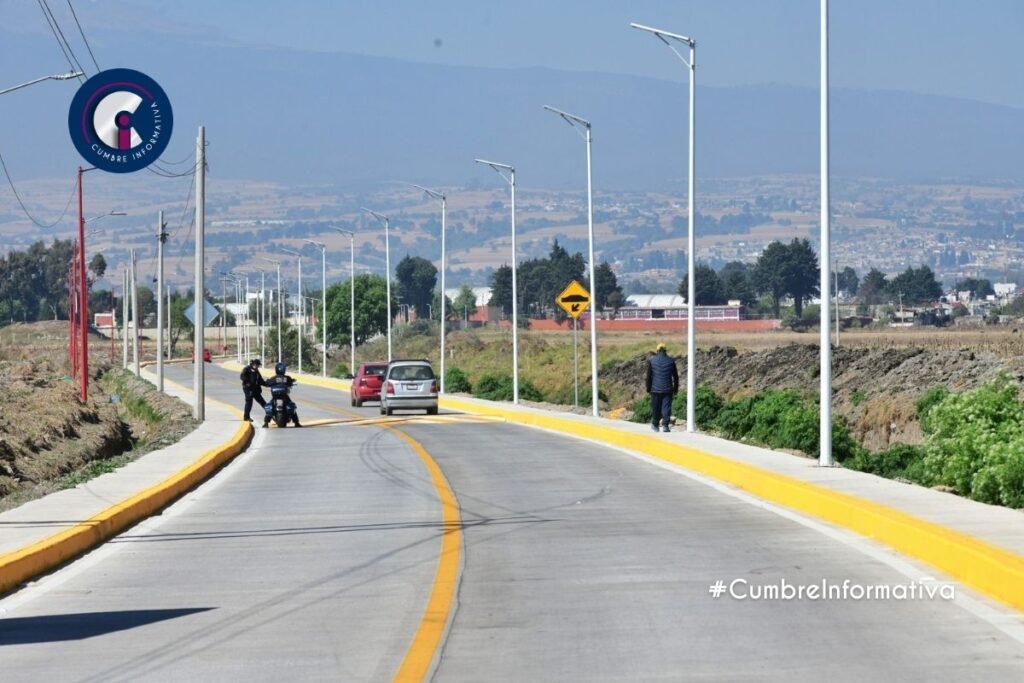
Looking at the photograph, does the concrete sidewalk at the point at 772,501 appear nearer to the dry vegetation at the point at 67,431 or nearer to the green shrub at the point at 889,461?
the dry vegetation at the point at 67,431

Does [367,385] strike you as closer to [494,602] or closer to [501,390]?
[501,390]

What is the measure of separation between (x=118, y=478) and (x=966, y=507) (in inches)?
452

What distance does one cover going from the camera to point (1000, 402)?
24.2 meters

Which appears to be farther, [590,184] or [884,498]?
[590,184]

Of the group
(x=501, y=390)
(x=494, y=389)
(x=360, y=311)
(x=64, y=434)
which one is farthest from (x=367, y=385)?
(x=360, y=311)

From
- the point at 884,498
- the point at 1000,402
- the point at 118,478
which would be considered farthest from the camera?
the point at 1000,402

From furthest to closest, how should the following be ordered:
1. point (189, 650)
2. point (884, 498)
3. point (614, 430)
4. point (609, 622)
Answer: point (614, 430) → point (884, 498) → point (609, 622) → point (189, 650)

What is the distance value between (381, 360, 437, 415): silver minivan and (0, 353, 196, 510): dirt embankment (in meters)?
5.96

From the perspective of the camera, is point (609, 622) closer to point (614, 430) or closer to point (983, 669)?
point (983, 669)

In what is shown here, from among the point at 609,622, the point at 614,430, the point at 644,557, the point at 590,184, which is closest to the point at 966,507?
the point at 644,557

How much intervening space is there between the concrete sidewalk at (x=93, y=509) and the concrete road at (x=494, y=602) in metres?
0.26

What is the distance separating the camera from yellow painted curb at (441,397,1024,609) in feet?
38.8

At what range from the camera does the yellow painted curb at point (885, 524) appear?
11820 mm

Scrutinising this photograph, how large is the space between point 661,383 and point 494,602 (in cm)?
2055
